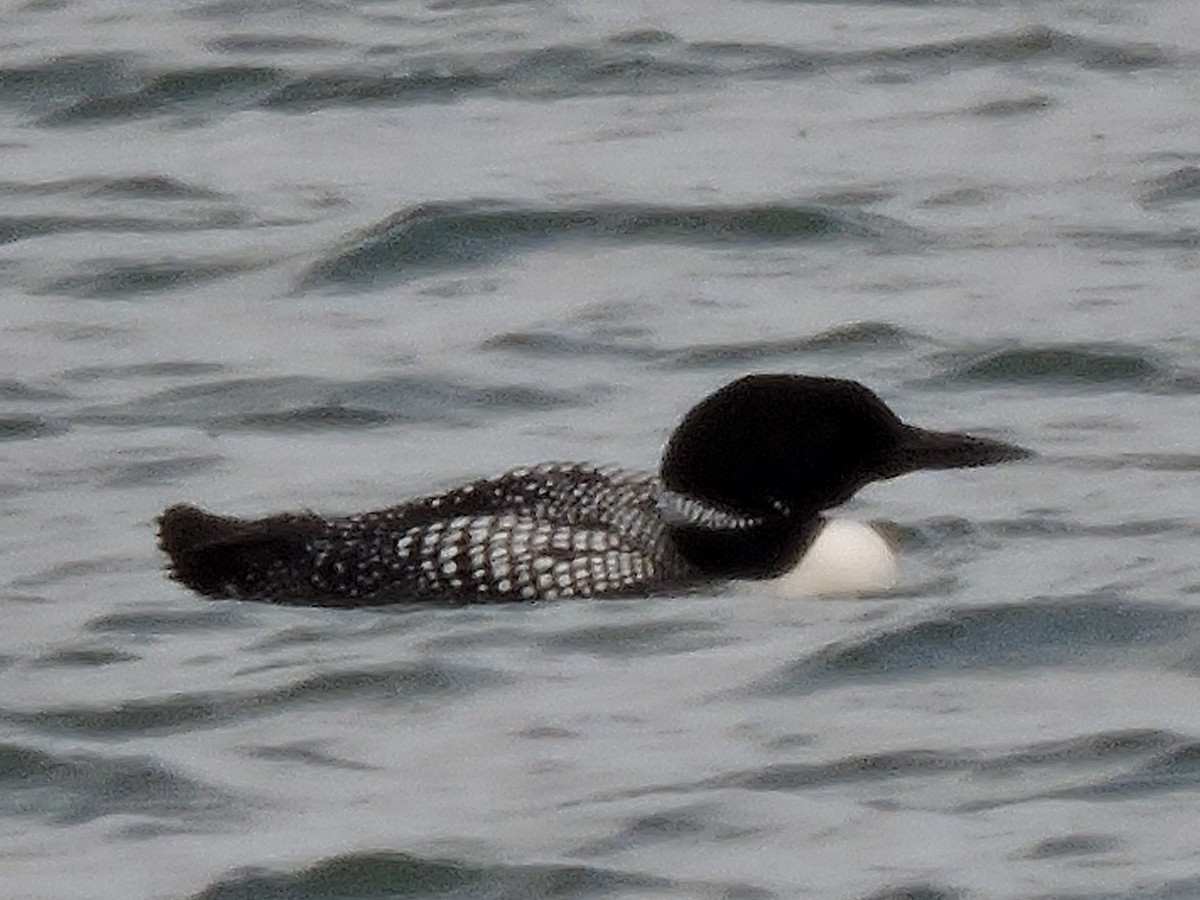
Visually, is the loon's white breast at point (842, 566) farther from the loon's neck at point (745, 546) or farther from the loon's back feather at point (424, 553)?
the loon's back feather at point (424, 553)

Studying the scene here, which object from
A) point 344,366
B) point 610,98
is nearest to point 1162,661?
point 344,366

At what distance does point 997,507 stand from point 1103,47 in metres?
4.64

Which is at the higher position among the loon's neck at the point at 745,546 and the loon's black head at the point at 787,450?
the loon's black head at the point at 787,450

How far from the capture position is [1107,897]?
771 cm

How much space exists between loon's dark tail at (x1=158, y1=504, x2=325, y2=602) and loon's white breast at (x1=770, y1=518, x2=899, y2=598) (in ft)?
3.30

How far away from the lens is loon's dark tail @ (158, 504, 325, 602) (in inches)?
381

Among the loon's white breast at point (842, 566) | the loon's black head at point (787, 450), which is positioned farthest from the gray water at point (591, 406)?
the loon's black head at point (787, 450)

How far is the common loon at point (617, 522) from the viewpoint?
31.8 feet

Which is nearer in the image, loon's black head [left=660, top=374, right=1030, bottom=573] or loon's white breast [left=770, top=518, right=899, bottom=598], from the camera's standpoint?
loon's white breast [left=770, top=518, right=899, bottom=598]

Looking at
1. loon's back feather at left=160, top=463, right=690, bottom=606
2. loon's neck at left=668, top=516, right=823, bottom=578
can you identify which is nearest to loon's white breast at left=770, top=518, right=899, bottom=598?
loon's neck at left=668, top=516, right=823, bottom=578

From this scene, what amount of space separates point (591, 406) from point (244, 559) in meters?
1.93

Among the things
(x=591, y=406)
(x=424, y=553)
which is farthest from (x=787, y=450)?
(x=591, y=406)

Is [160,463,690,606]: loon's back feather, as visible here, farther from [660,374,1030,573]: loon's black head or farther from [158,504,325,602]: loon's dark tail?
[660,374,1030,573]: loon's black head

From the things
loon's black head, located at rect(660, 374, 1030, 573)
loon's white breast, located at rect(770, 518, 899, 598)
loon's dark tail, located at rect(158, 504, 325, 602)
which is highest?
loon's black head, located at rect(660, 374, 1030, 573)
